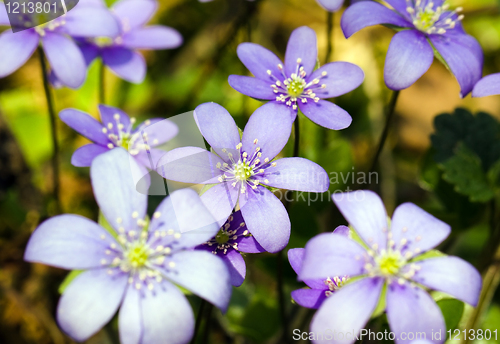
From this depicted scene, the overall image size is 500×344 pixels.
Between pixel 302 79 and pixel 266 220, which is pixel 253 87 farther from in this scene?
pixel 266 220

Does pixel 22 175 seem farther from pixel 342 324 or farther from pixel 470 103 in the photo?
pixel 470 103

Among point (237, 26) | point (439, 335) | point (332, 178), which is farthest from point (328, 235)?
point (237, 26)

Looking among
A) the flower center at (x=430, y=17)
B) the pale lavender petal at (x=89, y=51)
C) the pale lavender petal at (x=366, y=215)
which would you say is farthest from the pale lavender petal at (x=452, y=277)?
the pale lavender petal at (x=89, y=51)

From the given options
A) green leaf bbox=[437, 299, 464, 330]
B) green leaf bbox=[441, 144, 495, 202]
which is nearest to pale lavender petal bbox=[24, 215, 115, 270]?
green leaf bbox=[437, 299, 464, 330]

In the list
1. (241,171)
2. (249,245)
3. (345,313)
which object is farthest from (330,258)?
(241,171)

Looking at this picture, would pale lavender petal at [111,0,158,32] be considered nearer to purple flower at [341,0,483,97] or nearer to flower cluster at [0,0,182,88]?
flower cluster at [0,0,182,88]

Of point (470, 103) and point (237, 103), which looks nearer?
point (237, 103)
